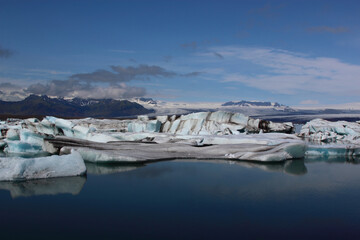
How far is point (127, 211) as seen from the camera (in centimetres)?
518

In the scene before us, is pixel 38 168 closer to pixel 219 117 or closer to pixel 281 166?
pixel 281 166

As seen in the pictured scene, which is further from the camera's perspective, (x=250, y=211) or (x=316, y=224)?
(x=250, y=211)

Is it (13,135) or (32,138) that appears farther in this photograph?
(13,135)

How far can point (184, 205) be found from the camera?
5520 millimetres

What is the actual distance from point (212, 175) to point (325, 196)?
2.71m

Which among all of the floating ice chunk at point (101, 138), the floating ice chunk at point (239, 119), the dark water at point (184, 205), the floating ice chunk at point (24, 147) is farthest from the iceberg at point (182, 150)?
the floating ice chunk at point (239, 119)

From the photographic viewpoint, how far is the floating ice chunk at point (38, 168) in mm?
6938

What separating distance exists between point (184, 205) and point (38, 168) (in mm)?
3652

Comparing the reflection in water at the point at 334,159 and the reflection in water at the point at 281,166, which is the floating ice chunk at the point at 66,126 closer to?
the reflection in water at the point at 281,166

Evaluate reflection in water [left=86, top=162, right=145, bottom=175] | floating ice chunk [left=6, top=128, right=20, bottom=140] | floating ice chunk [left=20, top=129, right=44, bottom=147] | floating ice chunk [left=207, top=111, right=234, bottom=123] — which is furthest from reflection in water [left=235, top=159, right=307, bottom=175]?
floating ice chunk [left=6, top=128, right=20, bottom=140]

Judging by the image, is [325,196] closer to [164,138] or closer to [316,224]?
[316,224]

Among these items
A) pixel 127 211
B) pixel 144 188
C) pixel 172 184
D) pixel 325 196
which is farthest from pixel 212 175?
pixel 127 211

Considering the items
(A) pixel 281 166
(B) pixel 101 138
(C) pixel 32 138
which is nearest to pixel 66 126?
(C) pixel 32 138

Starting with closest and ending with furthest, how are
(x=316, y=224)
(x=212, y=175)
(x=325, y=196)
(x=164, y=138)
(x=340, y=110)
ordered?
(x=316, y=224) → (x=325, y=196) → (x=212, y=175) → (x=164, y=138) → (x=340, y=110)
